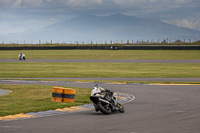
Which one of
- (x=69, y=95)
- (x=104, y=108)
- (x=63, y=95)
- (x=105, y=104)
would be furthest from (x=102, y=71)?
(x=104, y=108)

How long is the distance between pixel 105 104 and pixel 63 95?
4.53 metres

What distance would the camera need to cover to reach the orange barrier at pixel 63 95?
810 inches

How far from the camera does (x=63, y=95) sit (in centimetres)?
2072

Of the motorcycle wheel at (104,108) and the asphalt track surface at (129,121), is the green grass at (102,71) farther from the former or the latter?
the motorcycle wheel at (104,108)

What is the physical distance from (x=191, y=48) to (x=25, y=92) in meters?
63.1

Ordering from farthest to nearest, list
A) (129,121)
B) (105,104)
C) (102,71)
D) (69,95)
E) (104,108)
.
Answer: (102,71), (69,95), (105,104), (104,108), (129,121)

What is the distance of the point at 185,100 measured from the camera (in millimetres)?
21406

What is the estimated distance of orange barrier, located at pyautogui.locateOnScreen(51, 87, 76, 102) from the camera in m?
20.6

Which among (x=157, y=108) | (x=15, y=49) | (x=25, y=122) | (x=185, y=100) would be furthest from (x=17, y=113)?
(x=15, y=49)

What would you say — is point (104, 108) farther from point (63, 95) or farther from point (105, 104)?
point (63, 95)

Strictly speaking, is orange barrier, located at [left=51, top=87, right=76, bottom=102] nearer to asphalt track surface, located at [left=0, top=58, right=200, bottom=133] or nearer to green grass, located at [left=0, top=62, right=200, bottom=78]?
asphalt track surface, located at [left=0, top=58, right=200, bottom=133]

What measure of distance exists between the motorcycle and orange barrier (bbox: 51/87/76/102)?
3.72 metres

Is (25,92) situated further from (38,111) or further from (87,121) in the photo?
(87,121)

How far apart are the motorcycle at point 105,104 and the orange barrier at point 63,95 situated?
3718mm
